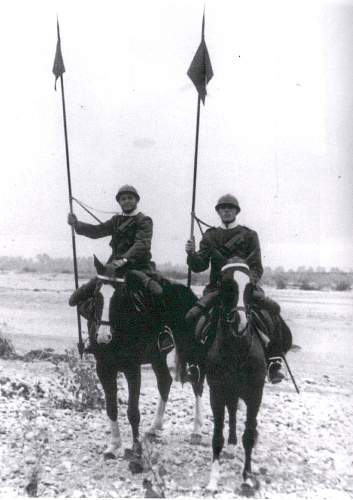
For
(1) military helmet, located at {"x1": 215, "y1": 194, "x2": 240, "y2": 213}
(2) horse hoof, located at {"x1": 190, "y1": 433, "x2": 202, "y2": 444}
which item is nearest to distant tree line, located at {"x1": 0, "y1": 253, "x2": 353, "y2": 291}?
(2) horse hoof, located at {"x1": 190, "y1": 433, "x2": 202, "y2": 444}

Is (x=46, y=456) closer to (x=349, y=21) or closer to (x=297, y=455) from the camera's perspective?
(x=297, y=455)

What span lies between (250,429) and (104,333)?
168cm

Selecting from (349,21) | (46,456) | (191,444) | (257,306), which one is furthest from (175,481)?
(349,21)

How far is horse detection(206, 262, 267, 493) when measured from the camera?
460 cm

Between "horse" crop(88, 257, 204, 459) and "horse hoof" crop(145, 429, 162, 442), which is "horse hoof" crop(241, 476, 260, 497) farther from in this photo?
"horse hoof" crop(145, 429, 162, 442)

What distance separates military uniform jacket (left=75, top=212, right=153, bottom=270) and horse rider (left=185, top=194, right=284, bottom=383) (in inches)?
18.3

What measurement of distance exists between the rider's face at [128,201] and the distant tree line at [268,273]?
10.9 meters

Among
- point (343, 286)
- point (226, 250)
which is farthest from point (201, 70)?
point (343, 286)

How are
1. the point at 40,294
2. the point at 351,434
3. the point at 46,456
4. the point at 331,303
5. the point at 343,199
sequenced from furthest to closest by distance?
the point at 40,294 → the point at 331,303 → the point at 343,199 → the point at 351,434 → the point at 46,456

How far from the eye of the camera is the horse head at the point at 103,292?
17.2 feet

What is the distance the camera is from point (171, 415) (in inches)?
285

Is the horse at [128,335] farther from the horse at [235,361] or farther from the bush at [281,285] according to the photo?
the bush at [281,285]

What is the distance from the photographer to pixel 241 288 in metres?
4.63

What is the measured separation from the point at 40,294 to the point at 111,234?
14427mm
